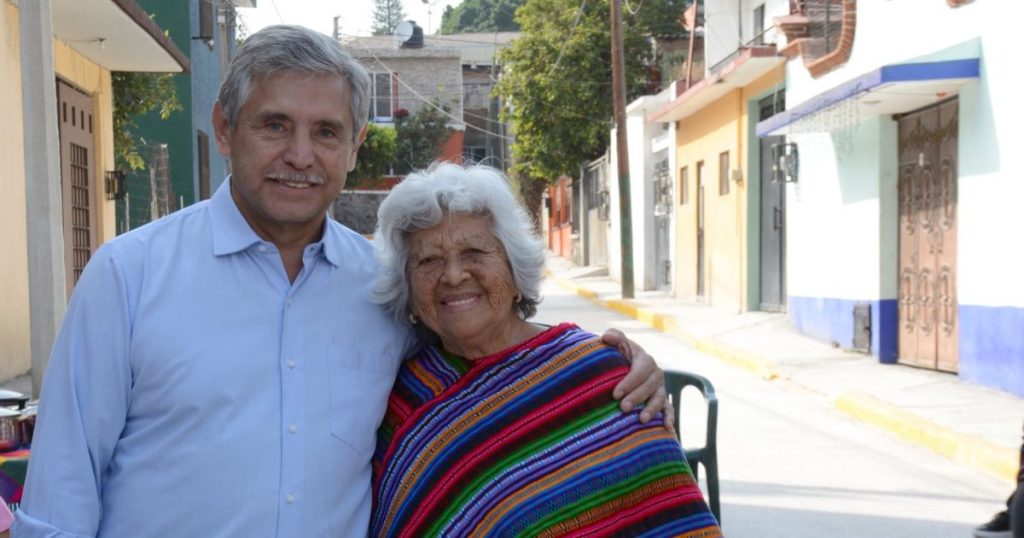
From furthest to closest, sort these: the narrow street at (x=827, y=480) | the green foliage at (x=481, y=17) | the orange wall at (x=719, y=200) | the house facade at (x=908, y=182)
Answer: the green foliage at (x=481, y=17), the orange wall at (x=719, y=200), the house facade at (x=908, y=182), the narrow street at (x=827, y=480)

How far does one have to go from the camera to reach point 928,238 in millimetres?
11180

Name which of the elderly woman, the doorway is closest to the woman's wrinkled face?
the elderly woman

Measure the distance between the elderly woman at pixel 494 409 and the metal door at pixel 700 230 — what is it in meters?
18.4

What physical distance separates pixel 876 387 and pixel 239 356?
8.87 meters

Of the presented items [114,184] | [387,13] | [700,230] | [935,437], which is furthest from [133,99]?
[387,13]

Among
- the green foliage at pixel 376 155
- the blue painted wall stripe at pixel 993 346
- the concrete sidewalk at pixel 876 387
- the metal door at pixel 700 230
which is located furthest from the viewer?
the metal door at pixel 700 230

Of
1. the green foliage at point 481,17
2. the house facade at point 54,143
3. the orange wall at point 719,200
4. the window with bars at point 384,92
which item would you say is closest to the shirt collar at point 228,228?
the house facade at point 54,143

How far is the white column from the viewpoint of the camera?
14.3ft

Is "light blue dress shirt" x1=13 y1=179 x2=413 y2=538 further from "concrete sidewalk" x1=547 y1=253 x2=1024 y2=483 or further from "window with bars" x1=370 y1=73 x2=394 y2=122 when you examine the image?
"window with bars" x1=370 y1=73 x2=394 y2=122

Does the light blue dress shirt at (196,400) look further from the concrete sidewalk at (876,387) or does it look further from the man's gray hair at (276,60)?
the concrete sidewalk at (876,387)

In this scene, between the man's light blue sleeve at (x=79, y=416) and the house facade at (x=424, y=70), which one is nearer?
the man's light blue sleeve at (x=79, y=416)

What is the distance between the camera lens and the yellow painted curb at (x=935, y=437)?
7.17 metres

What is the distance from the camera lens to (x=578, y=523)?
2578 millimetres

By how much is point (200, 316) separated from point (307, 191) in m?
0.35
